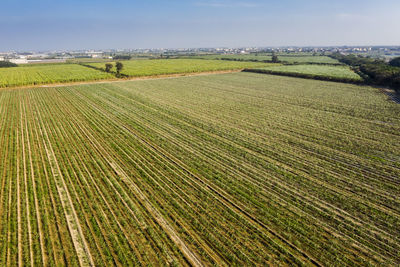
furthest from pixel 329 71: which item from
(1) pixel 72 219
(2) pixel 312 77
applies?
(1) pixel 72 219

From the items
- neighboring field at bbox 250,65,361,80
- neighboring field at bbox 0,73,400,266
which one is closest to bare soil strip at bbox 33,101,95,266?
neighboring field at bbox 0,73,400,266

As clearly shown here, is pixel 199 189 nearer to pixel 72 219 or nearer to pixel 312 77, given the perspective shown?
pixel 72 219

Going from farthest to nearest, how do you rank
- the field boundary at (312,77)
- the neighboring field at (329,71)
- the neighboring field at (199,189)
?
the neighboring field at (329,71)
the field boundary at (312,77)
the neighboring field at (199,189)

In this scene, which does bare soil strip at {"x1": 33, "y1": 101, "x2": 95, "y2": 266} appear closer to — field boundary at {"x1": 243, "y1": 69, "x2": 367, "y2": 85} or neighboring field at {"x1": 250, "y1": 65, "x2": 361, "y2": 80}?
field boundary at {"x1": 243, "y1": 69, "x2": 367, "y2": 85}

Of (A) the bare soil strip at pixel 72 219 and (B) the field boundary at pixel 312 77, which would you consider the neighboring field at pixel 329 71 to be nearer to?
(B) the field boundary at pixel 312 77

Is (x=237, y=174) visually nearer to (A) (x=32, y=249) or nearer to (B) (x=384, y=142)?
(A) (x=32, y=249)

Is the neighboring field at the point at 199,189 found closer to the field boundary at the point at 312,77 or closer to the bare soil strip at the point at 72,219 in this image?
the bare soil strip at the point at 72,219

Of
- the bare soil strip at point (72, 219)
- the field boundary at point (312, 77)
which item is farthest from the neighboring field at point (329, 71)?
the bare soil strip at point (72, 219)

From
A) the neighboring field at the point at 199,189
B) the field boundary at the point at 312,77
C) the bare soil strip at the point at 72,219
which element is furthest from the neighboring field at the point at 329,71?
the bare soil strip at the point at 72,219

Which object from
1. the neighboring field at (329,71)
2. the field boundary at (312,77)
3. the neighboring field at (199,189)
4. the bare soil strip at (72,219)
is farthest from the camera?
the neighboring field at (329,71)

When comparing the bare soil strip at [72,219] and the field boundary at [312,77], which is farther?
the field boundary at [312,77]

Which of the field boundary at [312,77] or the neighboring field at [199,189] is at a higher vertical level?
the field boundary at [312,77]
